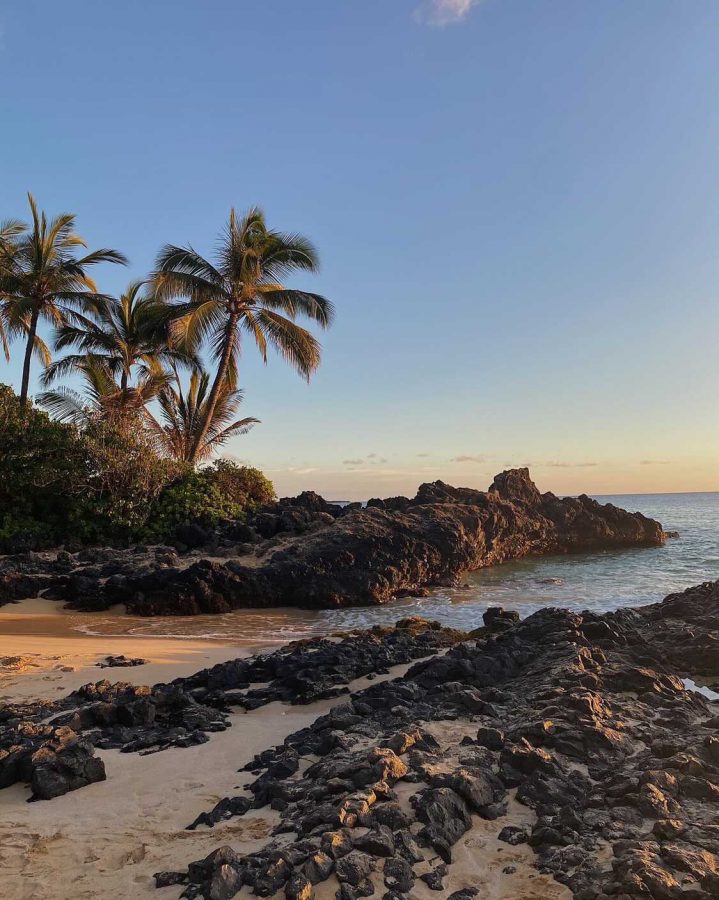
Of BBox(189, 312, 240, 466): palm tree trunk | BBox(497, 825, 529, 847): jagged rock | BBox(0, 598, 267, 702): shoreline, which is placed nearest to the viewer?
BBox(497, 825, 529, 847): jagged rock

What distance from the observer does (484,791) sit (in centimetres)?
401

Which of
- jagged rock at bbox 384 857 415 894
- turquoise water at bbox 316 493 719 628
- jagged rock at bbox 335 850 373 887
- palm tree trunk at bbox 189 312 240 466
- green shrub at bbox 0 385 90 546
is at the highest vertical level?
palm tree trunk at bbox 189 312 240 466

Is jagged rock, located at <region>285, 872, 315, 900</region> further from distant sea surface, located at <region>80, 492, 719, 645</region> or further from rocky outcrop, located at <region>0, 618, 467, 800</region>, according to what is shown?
distant sea surface, located at <region>80, 492, 719, 645</region>

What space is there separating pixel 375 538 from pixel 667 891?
582 inches

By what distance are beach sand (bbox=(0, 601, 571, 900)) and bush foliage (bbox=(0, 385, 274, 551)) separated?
1432 cm

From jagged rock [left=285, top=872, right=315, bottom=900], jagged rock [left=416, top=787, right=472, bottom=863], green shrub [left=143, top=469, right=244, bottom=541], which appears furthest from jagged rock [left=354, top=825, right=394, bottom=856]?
green shrub [left=143, top=469, right=244, bottom=541]

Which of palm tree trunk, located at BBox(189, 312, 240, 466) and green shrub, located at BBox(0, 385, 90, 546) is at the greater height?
palm tree trunk, located at BBox(189, 312, 240, 466)

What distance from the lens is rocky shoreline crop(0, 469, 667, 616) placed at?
1364 cm

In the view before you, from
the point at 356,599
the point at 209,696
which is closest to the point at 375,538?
the point at 356,599

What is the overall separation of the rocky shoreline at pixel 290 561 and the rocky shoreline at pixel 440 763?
257 inches

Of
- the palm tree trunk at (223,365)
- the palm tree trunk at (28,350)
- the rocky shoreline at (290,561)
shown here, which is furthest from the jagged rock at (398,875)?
the palm tree trunk at (28,350)

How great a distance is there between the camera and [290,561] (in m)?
15.8

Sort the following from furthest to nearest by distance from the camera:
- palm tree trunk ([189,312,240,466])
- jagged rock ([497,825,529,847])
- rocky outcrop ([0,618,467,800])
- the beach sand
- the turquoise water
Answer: palm tree trunk ([189,312,240,466]) < the turquoise water < rocky outcrop ([0,618,467,800]) < jagged rock ([497,825,529,847]) < the beach sand

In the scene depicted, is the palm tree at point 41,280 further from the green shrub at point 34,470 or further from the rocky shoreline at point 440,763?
the rocky shoreline at point 440,763
